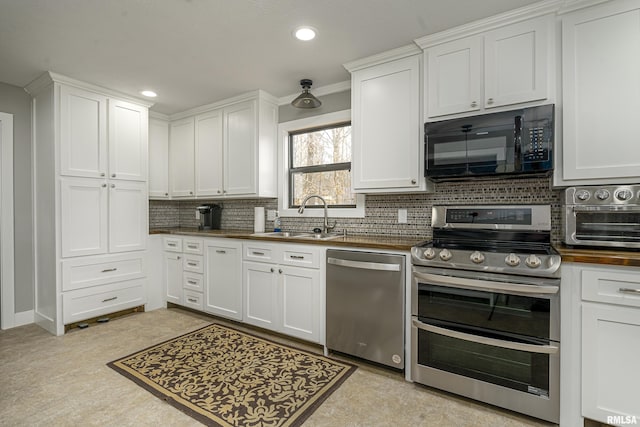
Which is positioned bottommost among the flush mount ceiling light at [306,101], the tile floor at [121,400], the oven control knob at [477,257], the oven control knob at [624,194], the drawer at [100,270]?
the tile floor at [121,400]

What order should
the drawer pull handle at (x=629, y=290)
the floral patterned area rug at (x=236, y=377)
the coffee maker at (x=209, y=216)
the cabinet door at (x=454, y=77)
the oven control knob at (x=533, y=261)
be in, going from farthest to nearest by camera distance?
the coffee maker at (x=209, y=216) < the cabinet door at (x=454, y=77) < the floral patterned area rug at (x=236, y=377) < the oven control knob at (x=533, y=261) < the drawer pull handle at (x=629, y=290)

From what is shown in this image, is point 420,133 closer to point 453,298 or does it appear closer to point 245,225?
point 453,298

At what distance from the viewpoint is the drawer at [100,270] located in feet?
9.82

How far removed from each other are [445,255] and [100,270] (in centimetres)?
333

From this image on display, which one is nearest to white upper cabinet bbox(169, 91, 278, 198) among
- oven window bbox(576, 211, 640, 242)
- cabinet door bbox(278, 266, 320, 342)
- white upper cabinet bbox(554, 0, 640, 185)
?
cabinet door bbox(278, 266, 320, 342)

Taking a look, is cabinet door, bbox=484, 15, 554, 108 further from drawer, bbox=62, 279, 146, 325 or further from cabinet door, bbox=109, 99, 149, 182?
drawer, bbox=62, 279, 146, 325

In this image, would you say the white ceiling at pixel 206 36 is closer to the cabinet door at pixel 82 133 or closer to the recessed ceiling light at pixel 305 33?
the recessed ceiling light at pixel 305 33

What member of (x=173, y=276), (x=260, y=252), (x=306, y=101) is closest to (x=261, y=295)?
(x=260, y=252)

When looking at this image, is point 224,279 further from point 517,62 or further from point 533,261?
point 517,62

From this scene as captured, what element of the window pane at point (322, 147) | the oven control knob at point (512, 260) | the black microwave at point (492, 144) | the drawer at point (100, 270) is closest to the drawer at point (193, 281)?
the drawer at point (100, 270)

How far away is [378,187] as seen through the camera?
8.44ft

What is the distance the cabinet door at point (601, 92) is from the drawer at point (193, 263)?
326 centimetres

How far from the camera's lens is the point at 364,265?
88.6 inches

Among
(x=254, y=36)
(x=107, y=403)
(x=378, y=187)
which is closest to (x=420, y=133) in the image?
(x=378, y=187)
